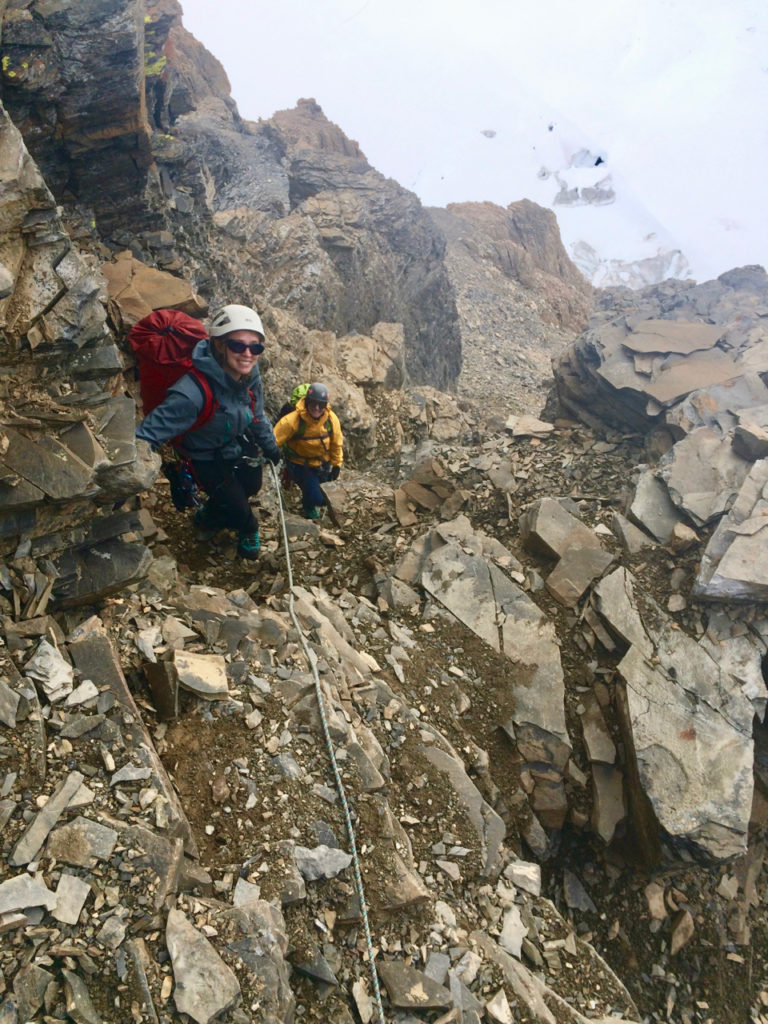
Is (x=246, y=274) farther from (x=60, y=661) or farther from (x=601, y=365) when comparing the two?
(x=60, y=661)

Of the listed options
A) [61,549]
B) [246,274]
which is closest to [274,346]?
[246,274]

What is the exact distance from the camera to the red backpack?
18.3 feet

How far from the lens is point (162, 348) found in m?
5.57

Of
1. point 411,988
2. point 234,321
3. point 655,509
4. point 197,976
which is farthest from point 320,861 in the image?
point 655,509

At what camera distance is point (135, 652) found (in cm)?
431

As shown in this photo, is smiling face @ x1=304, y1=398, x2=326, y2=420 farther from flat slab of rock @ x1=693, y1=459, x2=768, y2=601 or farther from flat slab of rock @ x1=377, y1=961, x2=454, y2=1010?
flat slab of rock @ x1=377, y1=961, x2=454, y2=1010

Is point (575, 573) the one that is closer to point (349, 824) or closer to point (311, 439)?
point (311, 439)

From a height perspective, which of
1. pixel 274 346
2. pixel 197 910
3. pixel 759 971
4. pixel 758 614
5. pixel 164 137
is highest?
pixel 164 137

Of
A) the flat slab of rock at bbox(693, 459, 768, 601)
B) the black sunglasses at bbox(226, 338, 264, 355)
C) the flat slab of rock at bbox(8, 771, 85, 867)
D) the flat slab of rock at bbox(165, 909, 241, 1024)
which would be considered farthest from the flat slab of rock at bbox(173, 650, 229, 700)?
the flat slab of rock at bbox(693, 459, 768, 601)

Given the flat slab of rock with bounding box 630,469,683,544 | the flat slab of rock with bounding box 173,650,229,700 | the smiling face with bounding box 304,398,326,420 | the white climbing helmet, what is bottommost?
the flat slab of rock with bounding box 173,650,229,700

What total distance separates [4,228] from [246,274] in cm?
979

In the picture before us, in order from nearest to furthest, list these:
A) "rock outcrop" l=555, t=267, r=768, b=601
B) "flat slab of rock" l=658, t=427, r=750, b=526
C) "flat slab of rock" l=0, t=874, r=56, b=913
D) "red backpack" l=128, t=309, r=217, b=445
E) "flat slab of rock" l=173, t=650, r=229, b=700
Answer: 1. "flat slab of rock" l=0, t=874, r=56, b=913
2. "flat slab of rock" l=173, t=650, r=229, b=700
3. "red backpack" l=128, t=309, r=217, b=445
4. "rock outcrop" l=555, t=267, r=768, b=601
5. "flat slab of rock" l=658, t=427, r=750, b=526

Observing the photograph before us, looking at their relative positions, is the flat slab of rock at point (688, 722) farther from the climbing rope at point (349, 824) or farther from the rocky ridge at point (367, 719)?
the climbing rope at point (349, 824)

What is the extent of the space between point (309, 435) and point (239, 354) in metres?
Result: 2.27
